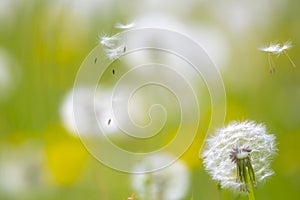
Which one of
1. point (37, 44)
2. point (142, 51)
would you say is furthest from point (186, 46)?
point (37, 44)

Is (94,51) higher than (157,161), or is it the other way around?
(94,51)

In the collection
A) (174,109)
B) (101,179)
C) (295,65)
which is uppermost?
(295,65)

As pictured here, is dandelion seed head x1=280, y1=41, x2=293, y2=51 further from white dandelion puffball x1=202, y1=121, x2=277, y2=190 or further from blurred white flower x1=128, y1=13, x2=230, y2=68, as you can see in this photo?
white dandelion puffball x1=202, y1=121, x2=277, y2=190

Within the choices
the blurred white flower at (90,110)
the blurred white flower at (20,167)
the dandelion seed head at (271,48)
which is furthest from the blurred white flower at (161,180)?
the dandelion seed head at (271,48)

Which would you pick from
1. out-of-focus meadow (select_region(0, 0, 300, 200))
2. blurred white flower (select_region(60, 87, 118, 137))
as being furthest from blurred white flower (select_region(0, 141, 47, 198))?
blurred white flower (select_region(60, 87, 118, 137))

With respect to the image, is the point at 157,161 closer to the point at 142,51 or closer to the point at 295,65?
the point at 142,51

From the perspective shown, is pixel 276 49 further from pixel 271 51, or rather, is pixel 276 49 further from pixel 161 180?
pixel 161 180

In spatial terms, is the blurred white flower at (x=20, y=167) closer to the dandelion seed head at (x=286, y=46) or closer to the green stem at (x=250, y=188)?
the green stem at (x=250, y=188)
